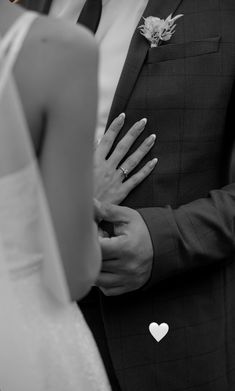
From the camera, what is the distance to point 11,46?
1.06m

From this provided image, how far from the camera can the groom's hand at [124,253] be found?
5.65ft

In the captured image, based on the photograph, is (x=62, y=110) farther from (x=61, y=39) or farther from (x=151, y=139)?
(x=151, y=139)

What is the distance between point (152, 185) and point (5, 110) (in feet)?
2.60

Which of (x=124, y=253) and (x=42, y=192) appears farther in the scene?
(x=124, y=253)

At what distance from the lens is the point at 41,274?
47.3 inches

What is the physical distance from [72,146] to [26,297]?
10.0 inches

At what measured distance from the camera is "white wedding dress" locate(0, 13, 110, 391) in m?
1.07

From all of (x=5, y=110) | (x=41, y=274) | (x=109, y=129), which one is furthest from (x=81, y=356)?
(x=109, y=129)

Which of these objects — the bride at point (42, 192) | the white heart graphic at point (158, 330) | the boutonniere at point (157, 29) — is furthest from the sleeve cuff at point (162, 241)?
the bride at point (42, 192)

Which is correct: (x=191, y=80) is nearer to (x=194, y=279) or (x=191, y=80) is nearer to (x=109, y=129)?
(x=109, y=129)

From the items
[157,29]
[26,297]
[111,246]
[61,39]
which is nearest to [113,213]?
[111,246]

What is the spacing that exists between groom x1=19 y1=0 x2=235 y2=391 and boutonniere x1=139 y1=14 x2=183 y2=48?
0.02 metres

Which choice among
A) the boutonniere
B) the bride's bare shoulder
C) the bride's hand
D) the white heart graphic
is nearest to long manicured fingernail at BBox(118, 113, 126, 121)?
the bride's hand

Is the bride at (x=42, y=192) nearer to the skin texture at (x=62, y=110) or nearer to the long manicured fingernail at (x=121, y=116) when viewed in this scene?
the skin texture at (x=62, y=110)
